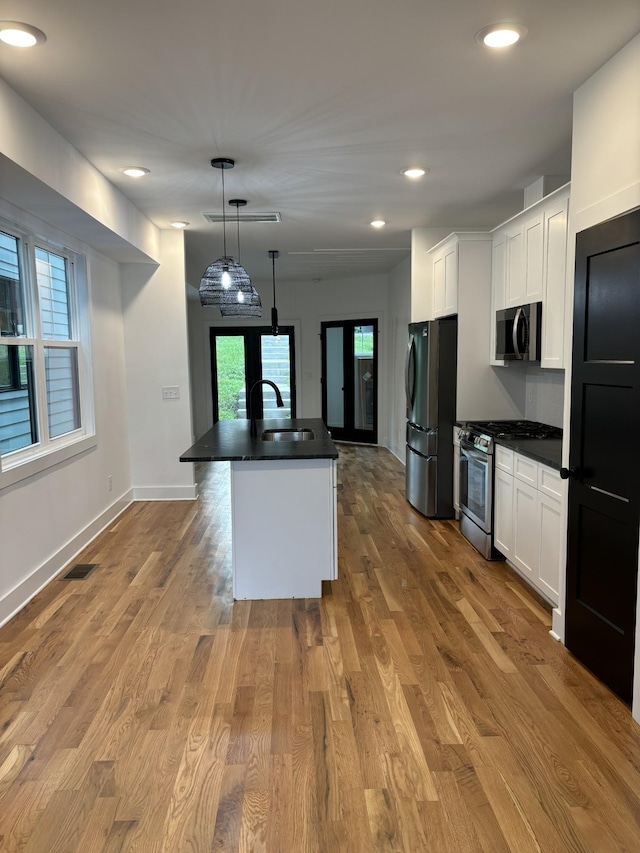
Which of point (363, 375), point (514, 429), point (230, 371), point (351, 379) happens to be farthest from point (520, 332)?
point (230, 371)

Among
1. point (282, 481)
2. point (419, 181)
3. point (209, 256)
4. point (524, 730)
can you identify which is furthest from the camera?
point (209, 256)

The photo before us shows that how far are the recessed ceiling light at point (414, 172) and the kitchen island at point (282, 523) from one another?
193cm

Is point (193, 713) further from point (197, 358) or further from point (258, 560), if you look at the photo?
point (197, 358)

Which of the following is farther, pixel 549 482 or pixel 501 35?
pixel 549 482

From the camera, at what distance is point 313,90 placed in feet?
8.95

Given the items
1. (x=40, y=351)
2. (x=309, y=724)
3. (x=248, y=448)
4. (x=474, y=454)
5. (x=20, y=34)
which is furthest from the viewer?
(x=474, y=454)

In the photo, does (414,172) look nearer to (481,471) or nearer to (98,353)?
(481,471)

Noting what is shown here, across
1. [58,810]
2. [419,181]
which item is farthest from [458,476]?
[58,810]

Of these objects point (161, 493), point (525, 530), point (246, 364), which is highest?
point (246, 364)

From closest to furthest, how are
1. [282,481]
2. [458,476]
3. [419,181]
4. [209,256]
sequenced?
[282,481] < [419,181] < [458,476] < [209,256]

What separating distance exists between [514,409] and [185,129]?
3339 mm

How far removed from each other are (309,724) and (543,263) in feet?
9.80

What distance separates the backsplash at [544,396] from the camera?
14.2 feet

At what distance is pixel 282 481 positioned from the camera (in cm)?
351
